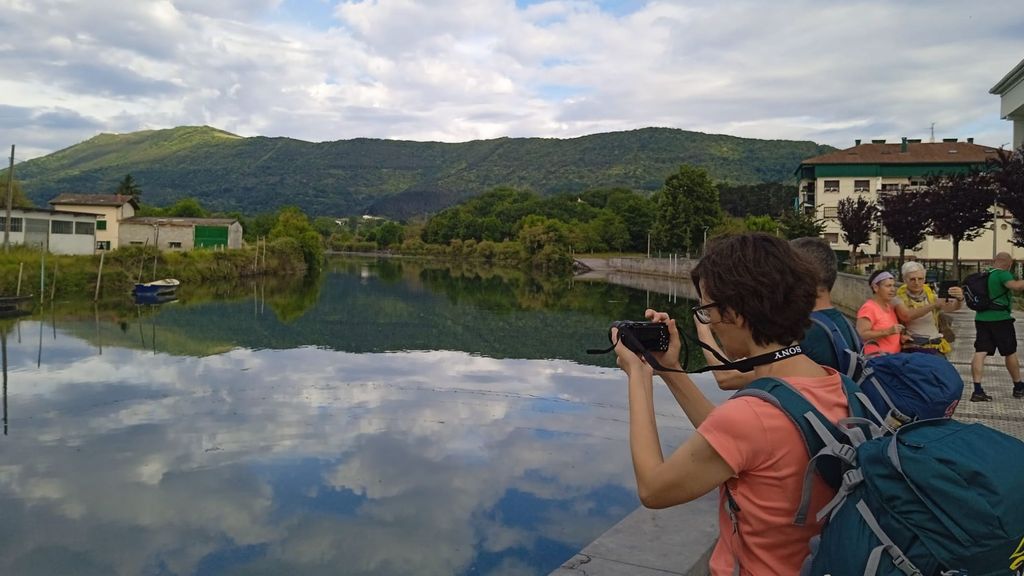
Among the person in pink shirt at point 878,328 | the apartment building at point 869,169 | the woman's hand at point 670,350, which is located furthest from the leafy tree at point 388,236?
the woman's hand at point 670,350

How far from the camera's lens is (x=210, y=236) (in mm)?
60219

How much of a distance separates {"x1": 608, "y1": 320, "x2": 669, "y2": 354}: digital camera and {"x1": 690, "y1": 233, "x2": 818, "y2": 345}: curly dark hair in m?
0.20

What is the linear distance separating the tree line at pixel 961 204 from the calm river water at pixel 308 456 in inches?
445

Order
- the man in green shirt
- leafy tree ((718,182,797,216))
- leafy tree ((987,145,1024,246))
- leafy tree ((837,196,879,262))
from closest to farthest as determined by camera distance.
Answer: the man in green shirt → leafy tree ((987,145,1024,246)) → leafy tree ((837,196,879,262)) → leafy tree ((718,182,797,216))

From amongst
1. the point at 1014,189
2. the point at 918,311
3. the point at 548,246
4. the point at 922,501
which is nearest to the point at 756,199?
the point at 548,246

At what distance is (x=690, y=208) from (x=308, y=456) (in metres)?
57.6

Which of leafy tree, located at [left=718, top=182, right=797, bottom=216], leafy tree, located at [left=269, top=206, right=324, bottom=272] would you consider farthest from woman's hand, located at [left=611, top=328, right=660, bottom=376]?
leafy tree, located at [left=718, top=182, right=797, bottom=216]

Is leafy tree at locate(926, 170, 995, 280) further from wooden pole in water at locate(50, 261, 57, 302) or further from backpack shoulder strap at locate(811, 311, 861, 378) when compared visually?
wooden pole in water at locate(50, 261, 57, 302)

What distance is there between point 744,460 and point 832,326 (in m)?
1.39

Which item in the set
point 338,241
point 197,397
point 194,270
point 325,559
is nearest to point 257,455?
point 325,559

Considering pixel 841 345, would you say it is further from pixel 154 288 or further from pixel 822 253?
pixel 154 288

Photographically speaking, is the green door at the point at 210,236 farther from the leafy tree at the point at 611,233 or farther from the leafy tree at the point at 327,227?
the leafy tree at the point at 327,227

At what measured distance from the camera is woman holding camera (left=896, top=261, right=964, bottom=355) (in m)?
6.11

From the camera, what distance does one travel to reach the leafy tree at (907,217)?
95.0 ft
